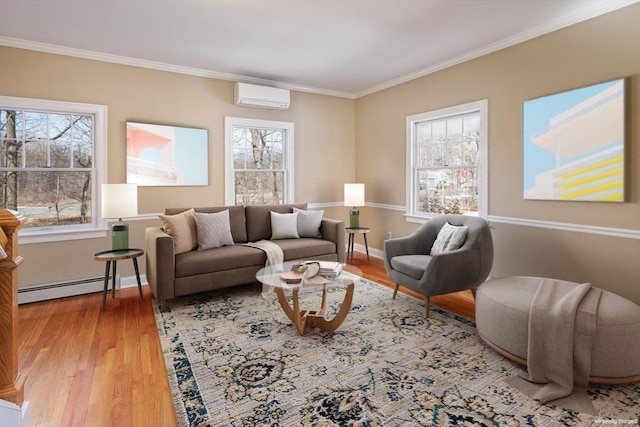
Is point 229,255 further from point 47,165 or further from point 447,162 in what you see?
point 447,162

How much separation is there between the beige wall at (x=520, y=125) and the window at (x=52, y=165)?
3.97 meters

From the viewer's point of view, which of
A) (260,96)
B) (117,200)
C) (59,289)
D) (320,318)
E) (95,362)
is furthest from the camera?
(260,96)

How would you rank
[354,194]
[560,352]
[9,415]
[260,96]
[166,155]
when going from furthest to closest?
1. [354,194]
2. [260,96]
3. [166,155]
4. [560,352]
5. [9,415]

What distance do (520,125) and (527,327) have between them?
2.24 meters

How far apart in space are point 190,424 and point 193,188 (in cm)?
328

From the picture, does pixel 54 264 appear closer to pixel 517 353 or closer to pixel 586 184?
pixel 517 353

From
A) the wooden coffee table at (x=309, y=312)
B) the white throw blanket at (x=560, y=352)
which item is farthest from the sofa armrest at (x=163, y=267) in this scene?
the white throw blanket at (x=560, y=352)

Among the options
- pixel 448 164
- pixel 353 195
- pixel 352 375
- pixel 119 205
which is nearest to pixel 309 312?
pixel 352 375

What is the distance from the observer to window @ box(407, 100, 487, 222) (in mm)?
4023

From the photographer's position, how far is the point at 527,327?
2.14 metres

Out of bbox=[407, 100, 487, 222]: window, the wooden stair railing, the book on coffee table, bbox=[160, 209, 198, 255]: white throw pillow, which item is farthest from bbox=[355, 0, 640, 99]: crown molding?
the wooden stair railing

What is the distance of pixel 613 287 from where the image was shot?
292 cm

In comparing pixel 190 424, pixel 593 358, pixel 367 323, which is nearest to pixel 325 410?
pixel 190 424

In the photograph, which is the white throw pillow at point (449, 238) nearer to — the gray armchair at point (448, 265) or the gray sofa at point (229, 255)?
the gray armchair at point (448, 265)
